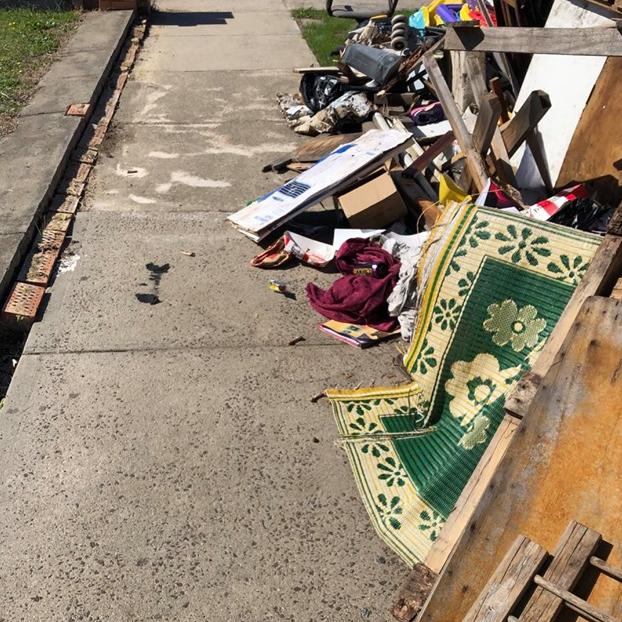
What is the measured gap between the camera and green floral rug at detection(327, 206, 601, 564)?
3109 millimetres

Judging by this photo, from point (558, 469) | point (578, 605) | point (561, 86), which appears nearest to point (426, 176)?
point (561, 86)

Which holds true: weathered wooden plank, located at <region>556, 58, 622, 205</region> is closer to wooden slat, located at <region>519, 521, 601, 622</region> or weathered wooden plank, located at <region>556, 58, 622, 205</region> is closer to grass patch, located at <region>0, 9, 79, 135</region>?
wooden slat, located at <region>519, 521, 601, 622</region>

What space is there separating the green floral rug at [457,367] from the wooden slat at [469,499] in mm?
285

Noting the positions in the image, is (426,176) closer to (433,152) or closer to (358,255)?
(433,152)

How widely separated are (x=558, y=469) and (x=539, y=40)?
8.50 ft

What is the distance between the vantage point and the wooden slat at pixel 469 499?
8.66 feet

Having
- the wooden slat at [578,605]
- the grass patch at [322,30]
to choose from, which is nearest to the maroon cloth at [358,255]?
the wooden slat at [578,605]

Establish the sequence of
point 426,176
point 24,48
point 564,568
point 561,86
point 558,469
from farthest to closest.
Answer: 1. point 24,48
2. point 426,176
3. point 561,86
4. point 558,469
5. point 564,568

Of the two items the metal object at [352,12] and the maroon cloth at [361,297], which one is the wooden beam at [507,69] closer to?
the maroon cloth at [361,297]

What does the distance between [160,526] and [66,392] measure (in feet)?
3.53

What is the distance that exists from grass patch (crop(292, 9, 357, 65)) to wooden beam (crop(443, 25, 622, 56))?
4.85m

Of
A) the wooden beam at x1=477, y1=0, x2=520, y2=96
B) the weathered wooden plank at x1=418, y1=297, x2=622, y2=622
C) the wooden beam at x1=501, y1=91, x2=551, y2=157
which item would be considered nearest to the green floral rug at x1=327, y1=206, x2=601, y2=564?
the weathered wooden plank at x1=418, y1=297, x2=622, y2=622

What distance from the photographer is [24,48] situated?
8.52 metres

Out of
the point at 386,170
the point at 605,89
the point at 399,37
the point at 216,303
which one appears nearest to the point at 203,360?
the point at 216,303
